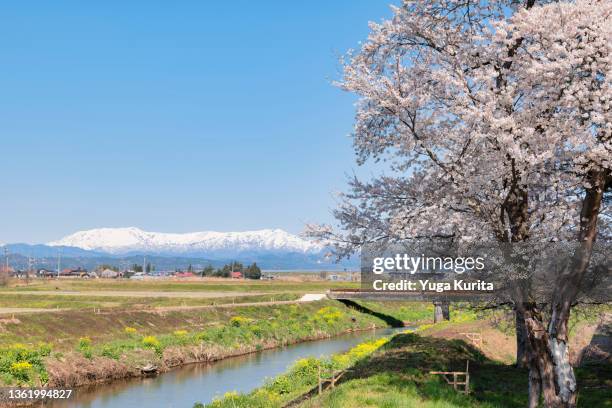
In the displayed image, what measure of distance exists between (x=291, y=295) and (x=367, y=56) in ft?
281

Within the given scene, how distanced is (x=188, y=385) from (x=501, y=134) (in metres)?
32.3

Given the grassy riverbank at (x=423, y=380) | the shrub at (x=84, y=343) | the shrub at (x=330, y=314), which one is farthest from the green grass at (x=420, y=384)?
the shrub at (x=330, y=314)

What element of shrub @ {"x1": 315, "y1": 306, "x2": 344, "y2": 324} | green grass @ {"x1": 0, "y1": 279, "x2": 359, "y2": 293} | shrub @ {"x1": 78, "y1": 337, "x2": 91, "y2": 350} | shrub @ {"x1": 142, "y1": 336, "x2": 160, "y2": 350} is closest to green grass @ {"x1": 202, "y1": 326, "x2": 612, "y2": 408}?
shrub @ {"x1": 142, "y1": 336, "x2": 160, "y2": 350}

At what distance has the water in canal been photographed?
38750 millimetres

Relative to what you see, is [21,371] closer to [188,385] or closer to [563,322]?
[188,385]

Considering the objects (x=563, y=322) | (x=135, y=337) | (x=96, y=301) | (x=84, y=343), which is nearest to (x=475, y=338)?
(x=563, y=322)

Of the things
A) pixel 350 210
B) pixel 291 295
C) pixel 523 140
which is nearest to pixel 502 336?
pixel 350 210

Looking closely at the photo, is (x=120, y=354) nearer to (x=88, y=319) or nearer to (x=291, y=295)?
(x=88, y=319)

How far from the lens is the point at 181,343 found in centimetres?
5609

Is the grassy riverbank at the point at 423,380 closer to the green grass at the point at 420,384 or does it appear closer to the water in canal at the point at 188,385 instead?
the green grass at the point at 420,384

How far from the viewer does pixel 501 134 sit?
19.0m

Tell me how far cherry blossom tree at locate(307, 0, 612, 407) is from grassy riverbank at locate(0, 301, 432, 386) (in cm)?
2726

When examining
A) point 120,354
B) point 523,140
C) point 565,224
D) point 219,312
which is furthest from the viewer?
point 219,312

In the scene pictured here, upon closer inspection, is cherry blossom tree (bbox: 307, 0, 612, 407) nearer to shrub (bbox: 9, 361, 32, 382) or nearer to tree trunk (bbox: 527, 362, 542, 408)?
tree trunk (bbox: 527, 362, 542, 408)
